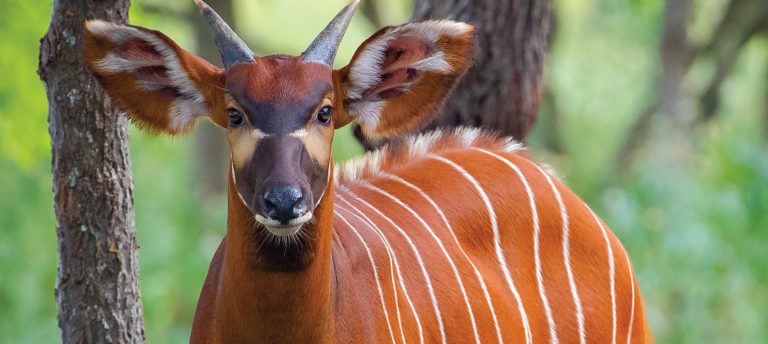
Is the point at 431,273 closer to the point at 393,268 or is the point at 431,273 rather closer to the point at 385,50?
the point at 393,268

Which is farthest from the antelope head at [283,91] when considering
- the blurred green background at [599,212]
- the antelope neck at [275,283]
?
the blurred green background at [599,212]

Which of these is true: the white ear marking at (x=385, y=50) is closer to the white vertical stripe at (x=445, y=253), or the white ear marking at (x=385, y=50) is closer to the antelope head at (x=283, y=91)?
the antelope head at (x=283, y=91)

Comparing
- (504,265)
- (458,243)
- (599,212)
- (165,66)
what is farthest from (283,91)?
(599,212)

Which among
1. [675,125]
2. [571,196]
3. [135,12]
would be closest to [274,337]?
[571,196]

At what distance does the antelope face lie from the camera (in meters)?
3.08

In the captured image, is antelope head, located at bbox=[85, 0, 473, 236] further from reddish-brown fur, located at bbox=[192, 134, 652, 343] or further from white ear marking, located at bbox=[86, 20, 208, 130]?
reddish-brown fur, located at bbox=[192, 134, 652, 343]

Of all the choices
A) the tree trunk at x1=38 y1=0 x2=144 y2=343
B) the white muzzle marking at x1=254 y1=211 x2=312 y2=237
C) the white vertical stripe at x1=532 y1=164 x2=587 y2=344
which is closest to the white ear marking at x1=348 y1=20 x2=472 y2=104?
the white muzzle marking at x1=254 y1=211 x2=312 y2=237

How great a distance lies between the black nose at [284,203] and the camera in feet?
9.98

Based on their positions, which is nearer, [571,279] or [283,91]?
[283,91]

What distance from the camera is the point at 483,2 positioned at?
5.45 m

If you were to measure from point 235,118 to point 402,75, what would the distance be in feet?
2.14

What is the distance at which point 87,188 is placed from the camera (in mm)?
3895

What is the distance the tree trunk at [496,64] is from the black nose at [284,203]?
95.0 inches

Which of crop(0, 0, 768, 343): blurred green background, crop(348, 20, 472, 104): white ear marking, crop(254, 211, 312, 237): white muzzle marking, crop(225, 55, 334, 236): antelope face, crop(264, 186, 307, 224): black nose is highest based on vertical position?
crop(348, 20, 472, 104): white ear marking
